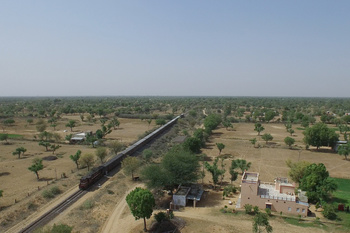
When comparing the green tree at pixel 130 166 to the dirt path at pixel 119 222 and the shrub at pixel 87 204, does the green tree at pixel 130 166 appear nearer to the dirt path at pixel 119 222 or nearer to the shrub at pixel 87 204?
the dirt path at pixel 119 222

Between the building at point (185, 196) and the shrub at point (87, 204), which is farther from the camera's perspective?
the building at point (185, 196)

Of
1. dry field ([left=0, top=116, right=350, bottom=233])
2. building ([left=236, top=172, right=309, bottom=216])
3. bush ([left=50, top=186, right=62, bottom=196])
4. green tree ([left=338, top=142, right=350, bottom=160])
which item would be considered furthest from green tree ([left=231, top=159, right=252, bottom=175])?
bush ([left=50, top=186, right=62, bottom=196])

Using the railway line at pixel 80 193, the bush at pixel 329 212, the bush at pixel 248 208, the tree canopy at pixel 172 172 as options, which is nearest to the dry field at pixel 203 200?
the bush at pixel 248 208

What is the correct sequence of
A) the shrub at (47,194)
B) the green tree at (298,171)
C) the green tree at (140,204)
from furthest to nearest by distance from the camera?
1. the green tree at (298,171)
2. the shrub at (47,194)
3. the green tree at (140,204)

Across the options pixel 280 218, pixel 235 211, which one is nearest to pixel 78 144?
pixel 235 211

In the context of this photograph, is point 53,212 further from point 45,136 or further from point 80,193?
point 45,136

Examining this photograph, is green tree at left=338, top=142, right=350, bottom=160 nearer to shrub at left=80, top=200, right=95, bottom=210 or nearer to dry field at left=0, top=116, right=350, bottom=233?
dry field at left=0, top=116, right=350, bottom=233

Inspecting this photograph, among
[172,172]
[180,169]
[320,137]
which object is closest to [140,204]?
[172,172]
